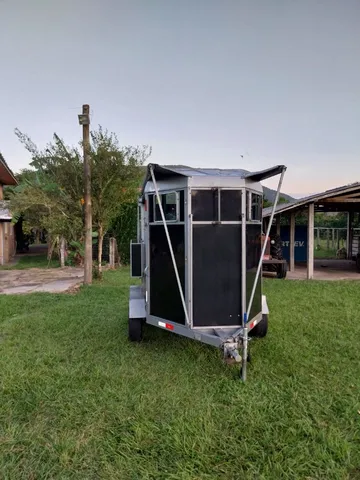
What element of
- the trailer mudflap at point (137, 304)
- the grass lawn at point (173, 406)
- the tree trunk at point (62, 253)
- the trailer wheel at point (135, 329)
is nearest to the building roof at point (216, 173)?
A: the trailer mudflap at point (137, 304)

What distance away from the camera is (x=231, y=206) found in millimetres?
3553

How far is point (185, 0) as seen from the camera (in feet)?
25.8

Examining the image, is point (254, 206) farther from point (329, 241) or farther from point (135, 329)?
point (329, 241)

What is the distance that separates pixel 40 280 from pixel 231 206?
8564mm

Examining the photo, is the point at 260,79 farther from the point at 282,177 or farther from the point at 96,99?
the point at 282,177

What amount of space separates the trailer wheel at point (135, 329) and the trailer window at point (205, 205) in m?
1.75

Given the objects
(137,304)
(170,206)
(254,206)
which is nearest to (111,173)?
(137,304)

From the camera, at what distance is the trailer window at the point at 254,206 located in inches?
145

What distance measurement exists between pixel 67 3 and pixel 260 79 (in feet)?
17.1

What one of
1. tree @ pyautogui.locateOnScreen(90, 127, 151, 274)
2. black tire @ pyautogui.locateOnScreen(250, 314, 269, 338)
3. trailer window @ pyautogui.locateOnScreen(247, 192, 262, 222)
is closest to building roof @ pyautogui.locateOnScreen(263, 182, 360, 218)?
tree @ pyautogui.locateOnScreen(90, 127, 151, 274)

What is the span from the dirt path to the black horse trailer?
5.69m

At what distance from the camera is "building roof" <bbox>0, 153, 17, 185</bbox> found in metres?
15.1

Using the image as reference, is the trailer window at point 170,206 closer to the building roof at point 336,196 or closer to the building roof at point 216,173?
the building roof at point 216,173

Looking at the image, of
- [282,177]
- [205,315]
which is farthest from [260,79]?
[205,315]
